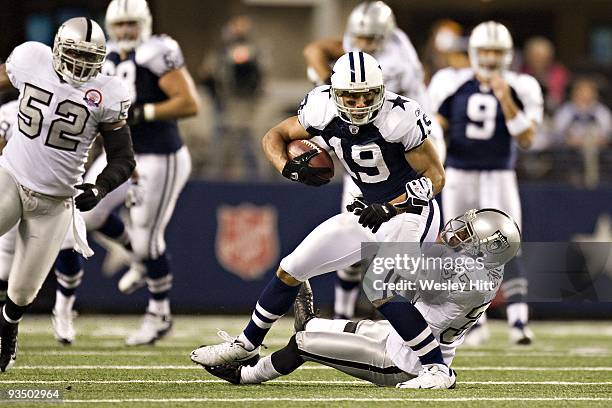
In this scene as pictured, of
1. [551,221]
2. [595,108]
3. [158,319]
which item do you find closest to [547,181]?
[551,221]

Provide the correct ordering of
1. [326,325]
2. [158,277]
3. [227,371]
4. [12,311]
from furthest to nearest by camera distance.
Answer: [158,277] → [12,311] → [227,371] → [326,325]

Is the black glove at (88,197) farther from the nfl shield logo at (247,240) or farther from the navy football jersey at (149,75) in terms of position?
the nfl shield logo at (247,240)

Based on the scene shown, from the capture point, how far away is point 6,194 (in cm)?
632

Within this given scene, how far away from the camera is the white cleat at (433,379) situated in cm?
593

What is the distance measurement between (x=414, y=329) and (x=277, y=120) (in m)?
7.66

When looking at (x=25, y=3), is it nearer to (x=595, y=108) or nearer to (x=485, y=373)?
(x=595, y=108)

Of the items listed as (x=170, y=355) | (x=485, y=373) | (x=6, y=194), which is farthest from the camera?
(x=170, y=355)

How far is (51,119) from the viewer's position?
639 centimetres

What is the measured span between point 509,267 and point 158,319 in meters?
2.26

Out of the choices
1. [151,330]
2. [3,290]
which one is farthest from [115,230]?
[3,290]

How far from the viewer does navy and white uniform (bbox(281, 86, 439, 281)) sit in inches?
239

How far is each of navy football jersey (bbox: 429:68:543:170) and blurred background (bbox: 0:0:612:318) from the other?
0.73 metres

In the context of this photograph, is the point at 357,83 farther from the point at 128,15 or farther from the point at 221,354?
the point at 128,15

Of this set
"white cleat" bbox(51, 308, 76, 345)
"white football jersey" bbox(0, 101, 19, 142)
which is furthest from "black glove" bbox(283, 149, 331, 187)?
"white cleat" bbox(51, 308, 76, 345)
